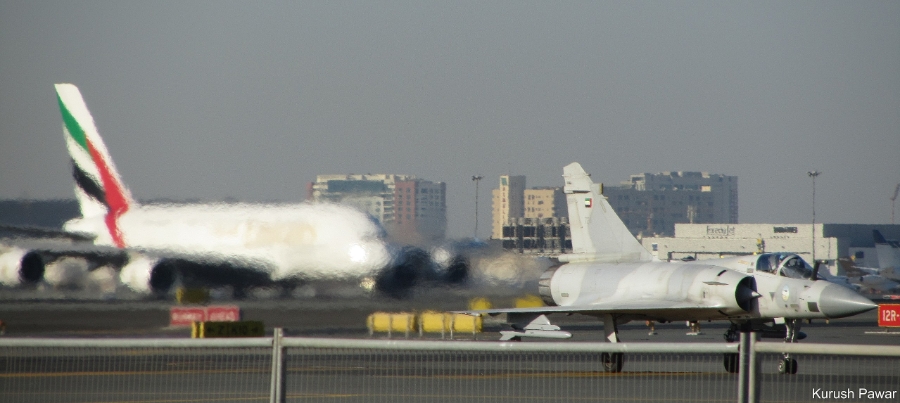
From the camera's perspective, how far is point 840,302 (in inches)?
717

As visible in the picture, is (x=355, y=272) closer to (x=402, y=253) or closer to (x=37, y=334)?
(x=402, y=253)

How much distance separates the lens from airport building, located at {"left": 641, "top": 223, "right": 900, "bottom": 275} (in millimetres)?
112750

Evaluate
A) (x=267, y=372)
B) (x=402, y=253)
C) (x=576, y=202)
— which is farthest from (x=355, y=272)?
(x=267, y=372)

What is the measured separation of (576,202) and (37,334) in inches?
497

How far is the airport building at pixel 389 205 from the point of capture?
29.3m

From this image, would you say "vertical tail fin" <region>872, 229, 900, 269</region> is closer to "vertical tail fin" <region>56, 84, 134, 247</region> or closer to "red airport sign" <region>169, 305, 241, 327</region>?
"vertical tail fin" <region>56, 84, 134, 247</region>

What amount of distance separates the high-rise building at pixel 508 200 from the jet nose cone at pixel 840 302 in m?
A: 123

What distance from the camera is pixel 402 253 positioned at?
28469 millimetres

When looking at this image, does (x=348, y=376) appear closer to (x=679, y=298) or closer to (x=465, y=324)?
(x=679, y=298)

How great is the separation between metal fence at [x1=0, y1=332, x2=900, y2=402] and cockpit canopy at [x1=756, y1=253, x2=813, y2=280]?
195 cm

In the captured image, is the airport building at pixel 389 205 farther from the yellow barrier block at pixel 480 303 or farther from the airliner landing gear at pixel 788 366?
the airliner landing gear at pixel 788 366

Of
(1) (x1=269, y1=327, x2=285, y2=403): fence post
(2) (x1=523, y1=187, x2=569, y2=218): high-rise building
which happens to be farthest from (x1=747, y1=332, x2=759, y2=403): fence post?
(2) (x1=523, y1=187, x2=569, y2=218): high-rise building

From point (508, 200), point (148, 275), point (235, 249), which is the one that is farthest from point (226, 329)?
point (508, 200)

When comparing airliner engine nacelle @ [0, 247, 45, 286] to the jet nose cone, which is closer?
the jet nose cone
